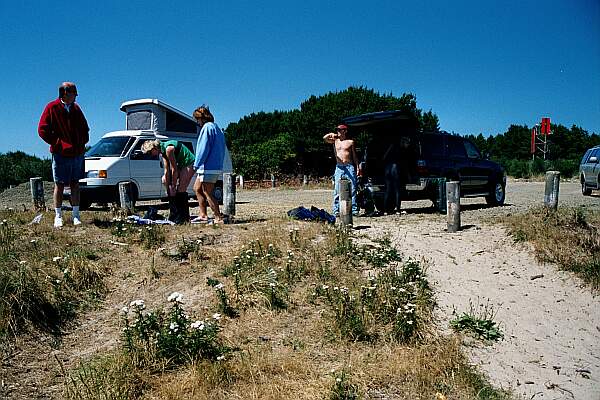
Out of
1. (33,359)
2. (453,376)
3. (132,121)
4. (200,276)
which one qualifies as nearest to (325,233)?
(200,276)

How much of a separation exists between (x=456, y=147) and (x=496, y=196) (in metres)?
2.30

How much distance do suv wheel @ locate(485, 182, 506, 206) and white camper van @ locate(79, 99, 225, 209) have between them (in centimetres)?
760

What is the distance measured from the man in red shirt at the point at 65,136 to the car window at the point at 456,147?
28.5ft

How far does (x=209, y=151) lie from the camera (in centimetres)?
850

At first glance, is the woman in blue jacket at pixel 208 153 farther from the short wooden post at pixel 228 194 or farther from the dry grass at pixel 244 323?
the short wooden post at pixel 228 194

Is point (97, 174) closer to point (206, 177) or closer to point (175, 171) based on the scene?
point (175, 171)

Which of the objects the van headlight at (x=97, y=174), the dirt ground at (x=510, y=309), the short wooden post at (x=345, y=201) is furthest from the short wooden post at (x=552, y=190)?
the van headlight at (x=97, y=174)

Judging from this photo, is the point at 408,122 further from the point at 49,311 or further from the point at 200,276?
the point at 49,311

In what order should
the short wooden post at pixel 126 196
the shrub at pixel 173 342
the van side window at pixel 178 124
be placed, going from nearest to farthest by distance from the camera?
the shrub at pixel 173 342, the short wooden post at pixel 126 196, the van side window at pixel 178 124

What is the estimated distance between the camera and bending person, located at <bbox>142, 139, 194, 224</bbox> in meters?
8.70

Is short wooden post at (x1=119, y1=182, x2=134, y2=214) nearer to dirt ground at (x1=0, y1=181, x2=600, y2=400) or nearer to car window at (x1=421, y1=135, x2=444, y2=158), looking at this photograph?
dirt ground at (x1=0, y1=181, x2=600, y2=400)

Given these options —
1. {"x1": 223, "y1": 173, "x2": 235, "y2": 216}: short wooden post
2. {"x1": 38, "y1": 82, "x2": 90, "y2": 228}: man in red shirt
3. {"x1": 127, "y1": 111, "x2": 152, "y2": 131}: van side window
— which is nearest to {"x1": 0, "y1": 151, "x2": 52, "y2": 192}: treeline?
{"x1": 127, "y1": 111, "x2": 152, "y2": 131}: van side window

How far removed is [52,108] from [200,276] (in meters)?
3.47

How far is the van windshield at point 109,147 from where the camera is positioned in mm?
13484
